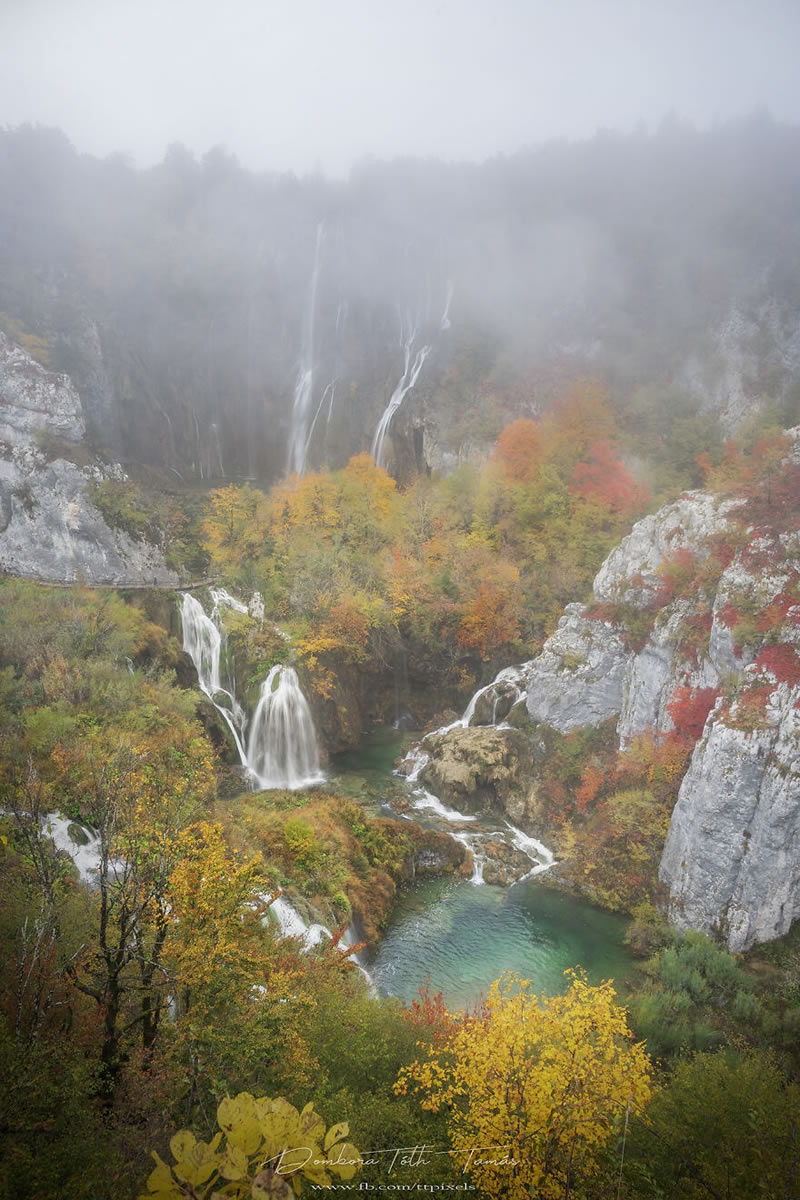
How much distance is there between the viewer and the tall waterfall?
46375 millimetres

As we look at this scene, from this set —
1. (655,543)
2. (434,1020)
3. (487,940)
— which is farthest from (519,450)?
(434,1020)

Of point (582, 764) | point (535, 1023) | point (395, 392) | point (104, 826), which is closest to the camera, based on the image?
point (104, 826)

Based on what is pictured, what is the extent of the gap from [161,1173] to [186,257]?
200 ft

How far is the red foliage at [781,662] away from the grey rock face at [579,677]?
7031 millimetres

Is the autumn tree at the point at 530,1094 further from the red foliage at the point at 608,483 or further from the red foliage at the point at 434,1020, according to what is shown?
the red foliage at the point at 608,483

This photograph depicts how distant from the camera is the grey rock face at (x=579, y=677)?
78.7ft

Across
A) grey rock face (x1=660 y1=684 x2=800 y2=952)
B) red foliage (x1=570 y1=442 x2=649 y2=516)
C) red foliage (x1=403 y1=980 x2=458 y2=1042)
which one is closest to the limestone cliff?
grey rock face (x1=660 y1=684 x2=800 y2=952)

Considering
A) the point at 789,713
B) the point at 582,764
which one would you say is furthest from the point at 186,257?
Answer: the point at 789,713

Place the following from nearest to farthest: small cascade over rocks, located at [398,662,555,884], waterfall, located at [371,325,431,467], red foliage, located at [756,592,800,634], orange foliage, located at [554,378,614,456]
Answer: red foliage, located at [756,592,800,634] < small cascade over rocks, located at [398,662,555,884] < orange foliage, located at [554,378,614,456] < waterfall, located at [371,325,431,467]

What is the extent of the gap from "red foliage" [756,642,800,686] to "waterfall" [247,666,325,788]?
1902cm

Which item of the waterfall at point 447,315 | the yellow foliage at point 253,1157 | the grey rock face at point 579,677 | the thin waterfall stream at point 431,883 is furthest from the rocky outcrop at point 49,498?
the yellow foliage at point 253,1157

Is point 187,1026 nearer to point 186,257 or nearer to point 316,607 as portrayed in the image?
point 316,607

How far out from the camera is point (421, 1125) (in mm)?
7320

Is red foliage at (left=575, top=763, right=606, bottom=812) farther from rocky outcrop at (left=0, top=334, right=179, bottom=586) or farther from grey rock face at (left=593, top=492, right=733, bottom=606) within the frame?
rocky outcrop at (left=0, top=334, right=179, bottom=586)
